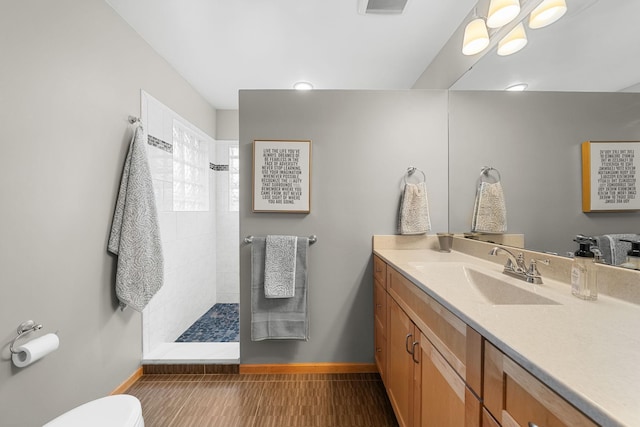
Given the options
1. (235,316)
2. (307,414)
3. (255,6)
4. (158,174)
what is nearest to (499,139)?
(255,6)

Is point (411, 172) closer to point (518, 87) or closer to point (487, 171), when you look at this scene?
point (487, 171)

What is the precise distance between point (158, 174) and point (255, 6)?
1.46 metres

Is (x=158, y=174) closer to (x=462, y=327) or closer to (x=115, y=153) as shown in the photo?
(x=115, y=153)

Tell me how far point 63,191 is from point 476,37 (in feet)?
7.64

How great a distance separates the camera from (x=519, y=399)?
54cm

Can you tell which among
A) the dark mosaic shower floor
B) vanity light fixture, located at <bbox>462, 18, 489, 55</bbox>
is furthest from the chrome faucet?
the dark mosaic shower floor

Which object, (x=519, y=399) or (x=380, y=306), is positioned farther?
(x=380, y=306)

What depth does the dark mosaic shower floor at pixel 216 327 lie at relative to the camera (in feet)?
8.14

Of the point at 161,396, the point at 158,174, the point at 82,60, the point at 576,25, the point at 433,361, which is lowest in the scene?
the point at 161,396

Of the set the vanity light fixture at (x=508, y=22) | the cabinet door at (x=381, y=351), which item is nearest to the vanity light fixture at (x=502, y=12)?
the vanity light fixture at (x=508, y=22)

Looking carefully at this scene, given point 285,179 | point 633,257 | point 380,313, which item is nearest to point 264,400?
point 380,313

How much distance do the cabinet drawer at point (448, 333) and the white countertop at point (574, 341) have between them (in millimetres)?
43

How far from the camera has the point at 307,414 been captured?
1.55 m

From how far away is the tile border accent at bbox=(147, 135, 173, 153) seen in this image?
2.10 metres
